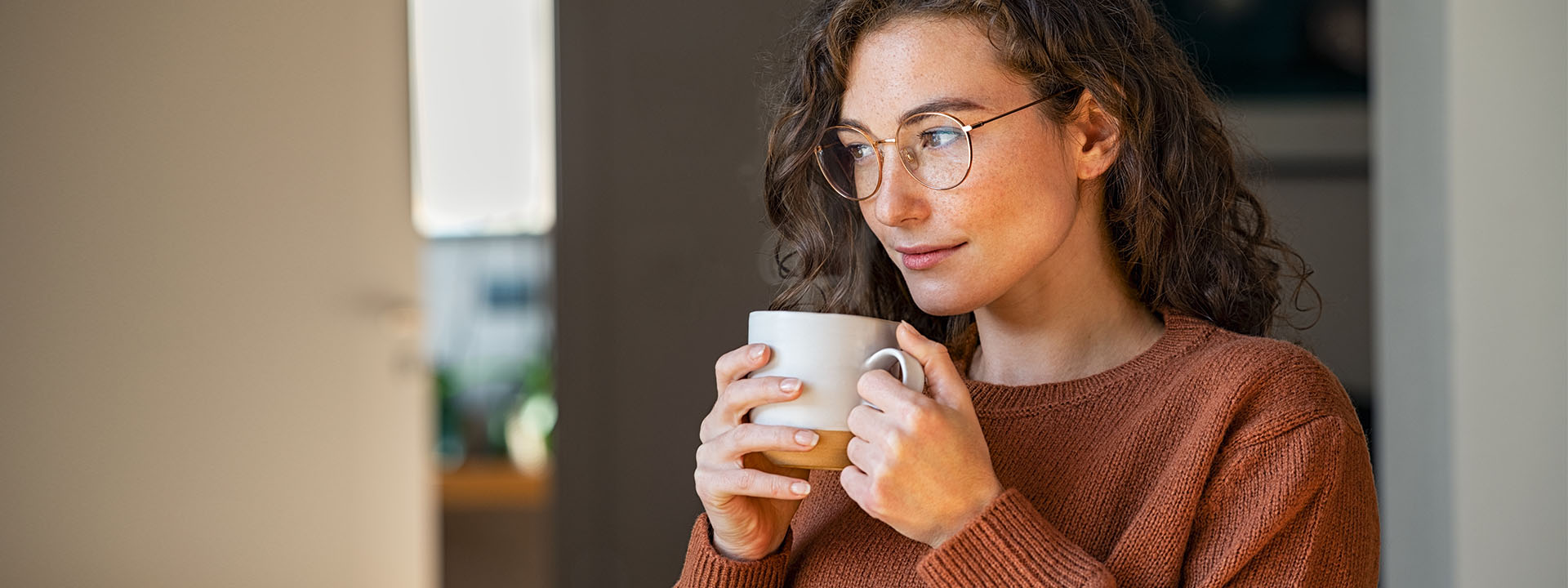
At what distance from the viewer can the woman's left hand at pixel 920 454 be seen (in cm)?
77

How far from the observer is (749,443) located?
82 centimetres

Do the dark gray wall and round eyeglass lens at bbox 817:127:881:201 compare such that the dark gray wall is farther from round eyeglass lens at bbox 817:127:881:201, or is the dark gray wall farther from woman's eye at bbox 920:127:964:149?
woman's eye at bbox 920:127:964:149

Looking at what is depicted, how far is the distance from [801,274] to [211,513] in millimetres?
2004

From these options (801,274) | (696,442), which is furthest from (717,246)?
(801,274)

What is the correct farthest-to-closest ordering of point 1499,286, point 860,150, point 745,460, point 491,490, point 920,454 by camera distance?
1. point 491,490
2. point 1499,286
3. point 860,150
4. point 745,460
5. point 920,454

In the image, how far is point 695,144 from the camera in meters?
2.22

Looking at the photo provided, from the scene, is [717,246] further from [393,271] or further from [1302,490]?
[1302,490]

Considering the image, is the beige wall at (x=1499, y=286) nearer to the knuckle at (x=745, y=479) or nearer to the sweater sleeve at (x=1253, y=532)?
the sweater sleeve at (x=1253, y=532)

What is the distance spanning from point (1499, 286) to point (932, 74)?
1120 mm

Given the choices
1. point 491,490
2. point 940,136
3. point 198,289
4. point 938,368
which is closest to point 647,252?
point 198,289

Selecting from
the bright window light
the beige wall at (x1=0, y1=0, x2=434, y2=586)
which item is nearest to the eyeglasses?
the beige wall at (x1=0, y1=0, x2=434, y2=586)

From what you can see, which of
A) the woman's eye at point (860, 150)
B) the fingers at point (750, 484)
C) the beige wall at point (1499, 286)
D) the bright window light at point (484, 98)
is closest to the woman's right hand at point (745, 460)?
the fingers at point (750, 484)

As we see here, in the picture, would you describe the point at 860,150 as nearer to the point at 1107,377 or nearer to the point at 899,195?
the point at 899,195

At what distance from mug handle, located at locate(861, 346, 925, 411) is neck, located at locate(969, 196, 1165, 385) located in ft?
0.88
